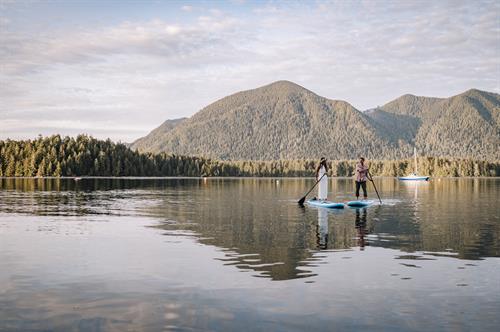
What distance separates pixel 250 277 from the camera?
1956 cm

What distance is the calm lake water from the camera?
14.4 metres

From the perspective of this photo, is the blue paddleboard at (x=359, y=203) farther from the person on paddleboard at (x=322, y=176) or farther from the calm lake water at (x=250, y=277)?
the calm lake water at (x=250, y=277)

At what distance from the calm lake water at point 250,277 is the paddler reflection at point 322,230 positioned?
0.45 feet

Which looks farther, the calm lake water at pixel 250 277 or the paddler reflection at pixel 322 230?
the paddler reflection at pixel 322 230

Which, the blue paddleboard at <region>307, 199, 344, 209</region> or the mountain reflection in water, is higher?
the blue paddleboard at <region>307, 199, 344, 209</region>

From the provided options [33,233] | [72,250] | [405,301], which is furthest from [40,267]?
[405,301]

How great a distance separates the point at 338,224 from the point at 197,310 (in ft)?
78.6

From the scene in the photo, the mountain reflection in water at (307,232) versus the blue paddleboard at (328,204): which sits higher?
the blue paddleboard at (328,204)

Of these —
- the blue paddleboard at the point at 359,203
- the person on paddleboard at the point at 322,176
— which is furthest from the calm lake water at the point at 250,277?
the blue paddleboard at the point at 359,203

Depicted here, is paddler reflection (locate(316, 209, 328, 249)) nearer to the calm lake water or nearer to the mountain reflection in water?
the mountain reflection in water

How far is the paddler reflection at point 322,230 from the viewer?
2823 cm

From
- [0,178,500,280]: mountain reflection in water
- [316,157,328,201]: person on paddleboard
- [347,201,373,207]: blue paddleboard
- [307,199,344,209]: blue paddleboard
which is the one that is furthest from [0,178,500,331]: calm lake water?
[347,201,373,207]: blue paddleboard

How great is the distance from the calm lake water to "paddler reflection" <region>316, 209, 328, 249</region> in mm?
137

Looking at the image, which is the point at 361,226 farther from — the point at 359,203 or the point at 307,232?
the point at 359,203
